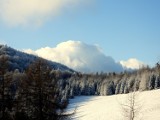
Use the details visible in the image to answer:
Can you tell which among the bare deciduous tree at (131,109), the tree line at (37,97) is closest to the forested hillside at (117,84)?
the bare deciduous tree at (131,109)

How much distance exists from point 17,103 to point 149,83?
435 ft

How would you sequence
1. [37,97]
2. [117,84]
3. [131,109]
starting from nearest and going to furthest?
1. [37,97]
2. [131,109]
3. [117,84]

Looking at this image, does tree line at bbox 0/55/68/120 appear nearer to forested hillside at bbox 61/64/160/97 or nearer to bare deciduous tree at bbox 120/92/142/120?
bare deciduous tree at bbox 120/92/142/120

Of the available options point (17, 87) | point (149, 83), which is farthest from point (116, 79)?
point (17, 87)

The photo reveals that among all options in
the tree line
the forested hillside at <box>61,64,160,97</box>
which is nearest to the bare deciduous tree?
the tree line

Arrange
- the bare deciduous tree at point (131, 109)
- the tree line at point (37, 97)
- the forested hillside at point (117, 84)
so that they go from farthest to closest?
the forested hillside at point (117, 84), the bare deciduous tree at point (131, 109), the tree line at point (37, 97)

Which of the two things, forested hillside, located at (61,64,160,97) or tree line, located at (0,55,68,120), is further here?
forested hillside, located at (61,64,160,97)

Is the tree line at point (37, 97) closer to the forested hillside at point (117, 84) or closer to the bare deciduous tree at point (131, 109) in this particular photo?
the bare deciduous tree at point (131, 109)

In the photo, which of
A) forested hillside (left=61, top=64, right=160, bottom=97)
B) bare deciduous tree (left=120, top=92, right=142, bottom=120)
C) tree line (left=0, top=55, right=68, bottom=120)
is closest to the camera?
tree line (left=0, top=55, right=68, bottom=120)

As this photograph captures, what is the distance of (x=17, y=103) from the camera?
22.7m

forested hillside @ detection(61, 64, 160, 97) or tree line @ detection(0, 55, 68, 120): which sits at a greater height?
forested hillside @ detection(61, 64, 160, 97)

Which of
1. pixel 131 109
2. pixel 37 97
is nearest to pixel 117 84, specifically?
pixel 131 109

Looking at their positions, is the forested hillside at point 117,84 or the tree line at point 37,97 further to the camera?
the forested hillside at point 117,84

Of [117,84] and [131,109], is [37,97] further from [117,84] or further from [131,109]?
[117,84]
